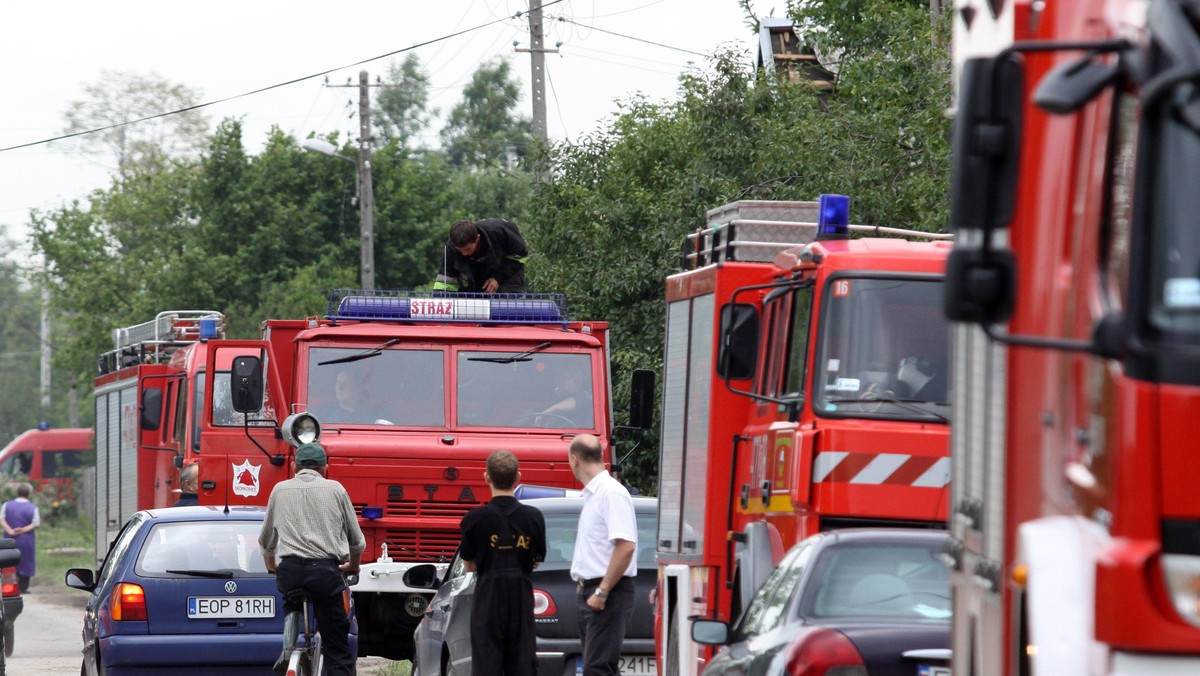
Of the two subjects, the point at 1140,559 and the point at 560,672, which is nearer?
the point at 1140,559

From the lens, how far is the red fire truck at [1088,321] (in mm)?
3900

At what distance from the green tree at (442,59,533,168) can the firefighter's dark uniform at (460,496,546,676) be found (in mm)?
76524

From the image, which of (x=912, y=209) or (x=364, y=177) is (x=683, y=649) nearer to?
(x=912, y=209)

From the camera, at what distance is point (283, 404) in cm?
1489

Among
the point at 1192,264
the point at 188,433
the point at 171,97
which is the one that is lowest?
the point at 188,433

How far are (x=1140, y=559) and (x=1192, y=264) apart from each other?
61 cm

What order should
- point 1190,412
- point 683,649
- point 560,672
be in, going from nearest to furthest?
point 1190,412 → point 683,649 → point 560,672

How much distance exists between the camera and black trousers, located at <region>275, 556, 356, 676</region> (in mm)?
11531

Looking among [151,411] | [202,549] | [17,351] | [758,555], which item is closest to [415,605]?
[202,549]

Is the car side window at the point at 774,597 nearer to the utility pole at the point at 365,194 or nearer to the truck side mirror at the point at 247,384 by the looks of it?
the truck side mirror at the point at 247,384

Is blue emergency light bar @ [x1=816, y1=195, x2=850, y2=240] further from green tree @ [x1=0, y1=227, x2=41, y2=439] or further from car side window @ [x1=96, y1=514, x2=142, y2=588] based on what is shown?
green tree @ [x1=0, y1=227, x2=41, y2=439]

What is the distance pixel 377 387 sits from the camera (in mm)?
14953

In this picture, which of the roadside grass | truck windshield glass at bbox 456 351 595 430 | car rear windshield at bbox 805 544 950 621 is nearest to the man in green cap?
truck windshield glass at bbox 456 351 595 430

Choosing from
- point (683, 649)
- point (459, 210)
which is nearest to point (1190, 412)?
point (683, 649)
